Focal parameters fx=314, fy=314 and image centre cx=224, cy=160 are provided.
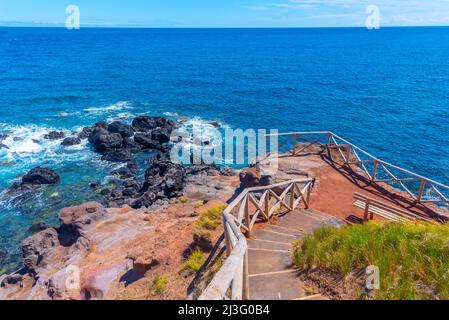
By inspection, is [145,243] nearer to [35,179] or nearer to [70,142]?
[35,179]

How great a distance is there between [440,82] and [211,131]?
168ft

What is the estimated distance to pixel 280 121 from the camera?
4266 centimetres

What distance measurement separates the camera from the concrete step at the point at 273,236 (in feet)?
32.2

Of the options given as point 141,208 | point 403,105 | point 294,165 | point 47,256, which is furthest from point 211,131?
point 403,105

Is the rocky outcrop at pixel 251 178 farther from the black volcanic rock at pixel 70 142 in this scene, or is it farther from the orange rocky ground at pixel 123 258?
the black volcanic rock at pixel 70 142

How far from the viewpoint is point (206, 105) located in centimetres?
5000

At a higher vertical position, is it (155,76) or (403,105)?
(155,76)

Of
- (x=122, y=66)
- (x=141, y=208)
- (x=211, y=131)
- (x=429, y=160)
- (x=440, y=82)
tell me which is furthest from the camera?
(x=122, y=66)

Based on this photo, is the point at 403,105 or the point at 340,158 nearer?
the point at 340,158

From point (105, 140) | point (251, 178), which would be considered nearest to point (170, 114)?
point (105, 140)

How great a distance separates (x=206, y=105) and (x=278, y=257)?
43338 millimetres

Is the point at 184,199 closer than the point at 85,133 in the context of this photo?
Yes

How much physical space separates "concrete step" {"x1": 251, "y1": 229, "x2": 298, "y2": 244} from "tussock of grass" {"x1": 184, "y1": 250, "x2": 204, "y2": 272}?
68.4 inches
